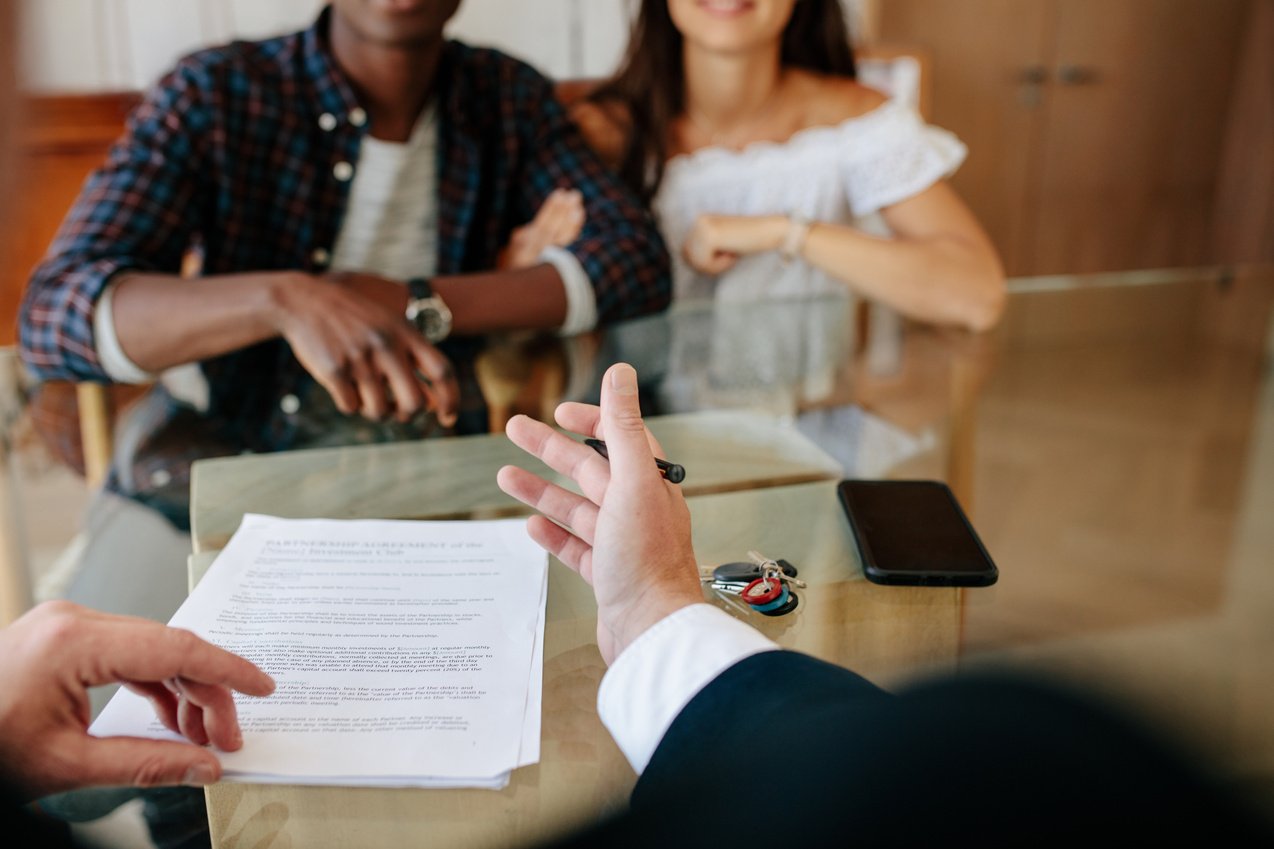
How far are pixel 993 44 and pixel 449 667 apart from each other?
334 centimetres

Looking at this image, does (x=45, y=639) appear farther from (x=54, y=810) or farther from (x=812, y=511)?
→ (x=812, y=511)

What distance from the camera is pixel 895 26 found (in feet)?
10.4

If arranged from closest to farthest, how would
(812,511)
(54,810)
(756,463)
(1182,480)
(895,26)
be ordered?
(54,810)
(812,511)
(756,463)
(1182,480)
(895,26)

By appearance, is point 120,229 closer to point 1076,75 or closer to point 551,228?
point 551,228

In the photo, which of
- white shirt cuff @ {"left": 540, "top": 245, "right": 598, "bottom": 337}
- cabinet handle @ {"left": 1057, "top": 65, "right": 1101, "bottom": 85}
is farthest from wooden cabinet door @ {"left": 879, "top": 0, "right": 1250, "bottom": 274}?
white shirt cuff @ {"left": 540, "top": 245, "right": 598, "bottom": 337}

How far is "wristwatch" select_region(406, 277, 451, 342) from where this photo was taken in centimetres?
125

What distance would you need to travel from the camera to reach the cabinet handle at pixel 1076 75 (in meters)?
3.43

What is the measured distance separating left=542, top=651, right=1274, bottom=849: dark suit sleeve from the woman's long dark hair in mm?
1409

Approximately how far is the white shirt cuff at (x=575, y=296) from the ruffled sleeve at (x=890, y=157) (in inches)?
23.5

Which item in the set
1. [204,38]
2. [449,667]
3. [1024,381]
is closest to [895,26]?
[204,38]

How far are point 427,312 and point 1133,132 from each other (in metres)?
3.26

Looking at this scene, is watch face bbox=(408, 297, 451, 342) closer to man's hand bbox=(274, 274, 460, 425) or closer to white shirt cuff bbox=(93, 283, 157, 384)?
man's hand bbox=(274, 274, 460, 425)

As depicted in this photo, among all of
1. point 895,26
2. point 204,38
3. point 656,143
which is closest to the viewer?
point 656,143

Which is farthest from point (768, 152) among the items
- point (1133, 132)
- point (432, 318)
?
point (1133, 132)
